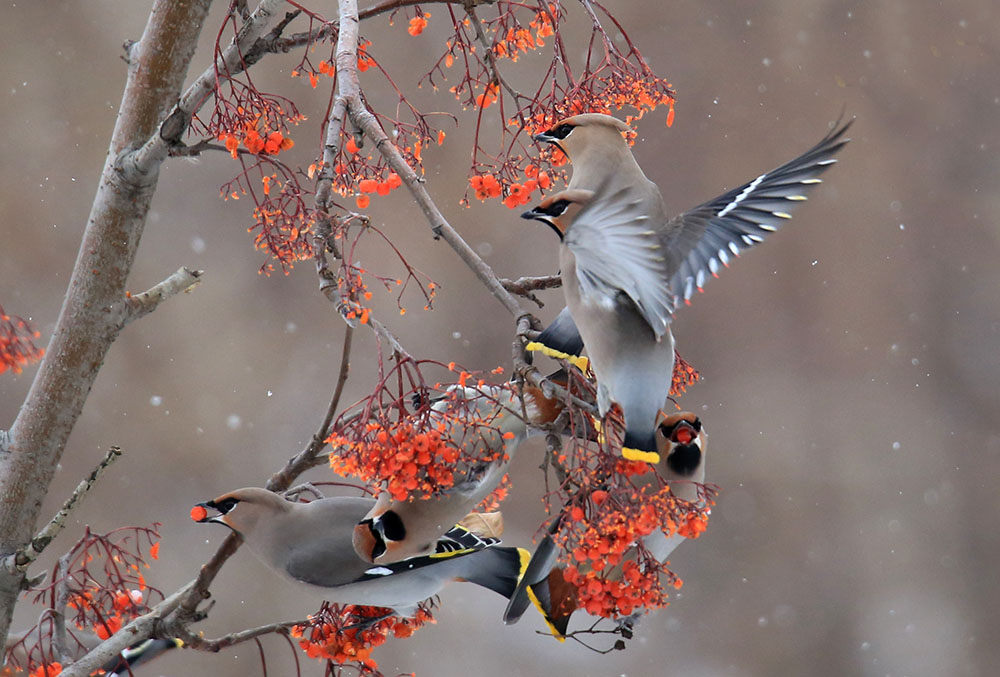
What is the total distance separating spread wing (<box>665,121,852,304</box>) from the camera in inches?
45.9

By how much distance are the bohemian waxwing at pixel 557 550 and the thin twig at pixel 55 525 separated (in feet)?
1.69

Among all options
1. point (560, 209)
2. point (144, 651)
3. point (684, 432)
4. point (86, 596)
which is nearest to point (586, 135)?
point (560, 209)

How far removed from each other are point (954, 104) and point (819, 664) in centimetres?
273

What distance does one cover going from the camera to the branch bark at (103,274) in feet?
4.53

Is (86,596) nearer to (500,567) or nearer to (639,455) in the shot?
(500,567)

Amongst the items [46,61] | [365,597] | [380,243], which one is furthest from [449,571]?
[46,61]

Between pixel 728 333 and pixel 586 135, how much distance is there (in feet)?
12.8

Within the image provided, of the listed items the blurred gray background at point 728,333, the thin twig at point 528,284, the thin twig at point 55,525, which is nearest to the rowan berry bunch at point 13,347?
the thin twig at point 55,525

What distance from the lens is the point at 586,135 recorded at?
1364 mm

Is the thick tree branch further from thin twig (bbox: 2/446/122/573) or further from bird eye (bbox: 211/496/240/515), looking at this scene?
bird eye (bbox: 211/496/240/515)

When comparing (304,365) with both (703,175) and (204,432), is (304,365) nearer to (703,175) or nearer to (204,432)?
(204,432)

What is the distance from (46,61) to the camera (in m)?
4.57

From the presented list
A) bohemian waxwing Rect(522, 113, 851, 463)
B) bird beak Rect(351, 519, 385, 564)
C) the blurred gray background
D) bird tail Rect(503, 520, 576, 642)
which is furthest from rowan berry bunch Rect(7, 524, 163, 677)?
the blurred gray background

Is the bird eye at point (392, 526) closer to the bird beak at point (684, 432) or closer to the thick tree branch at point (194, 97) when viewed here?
the bird beak at point (684, 432)
